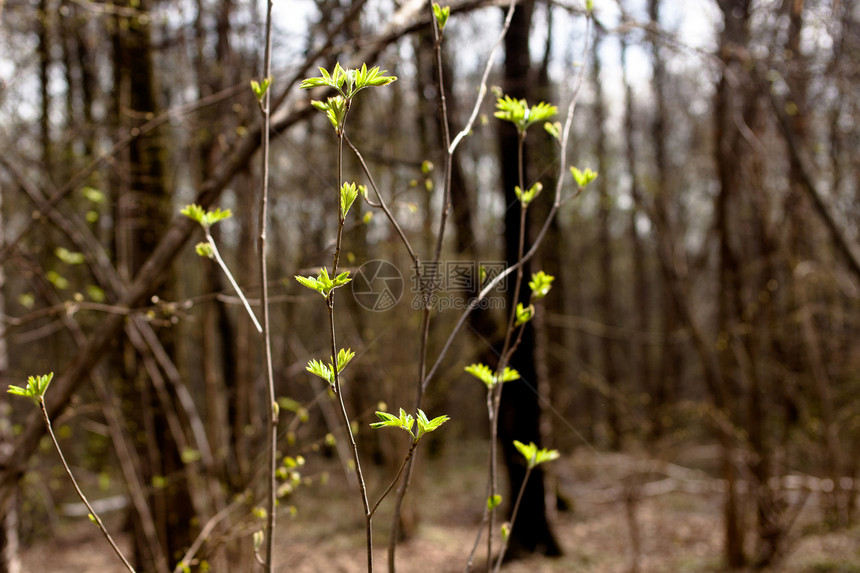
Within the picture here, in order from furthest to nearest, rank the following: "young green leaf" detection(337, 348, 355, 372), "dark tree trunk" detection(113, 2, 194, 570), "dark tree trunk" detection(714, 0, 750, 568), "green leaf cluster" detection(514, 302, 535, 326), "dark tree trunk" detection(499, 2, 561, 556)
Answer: "dark tree trunk" detection(499, 2, 561, 556)
"dark tree trunk" detection(714, 0, 750, 568)
"dark tree trunk" detection(113, 2, 194, 570)
"green leaf cluster" detection(514, 302, 535, 326)
"young green leaf" detection(337, 348, 355, 372)

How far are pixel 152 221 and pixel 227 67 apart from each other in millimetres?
1278

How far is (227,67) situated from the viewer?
414cm

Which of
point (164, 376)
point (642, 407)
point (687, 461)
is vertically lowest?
point (687, 461)

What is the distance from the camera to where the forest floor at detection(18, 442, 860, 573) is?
518cm

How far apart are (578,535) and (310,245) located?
450cm

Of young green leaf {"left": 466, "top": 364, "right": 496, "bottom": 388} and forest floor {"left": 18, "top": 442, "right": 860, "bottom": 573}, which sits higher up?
young green leaf {"left": 466, "top": 364, "right": 496, "bottom": 388}

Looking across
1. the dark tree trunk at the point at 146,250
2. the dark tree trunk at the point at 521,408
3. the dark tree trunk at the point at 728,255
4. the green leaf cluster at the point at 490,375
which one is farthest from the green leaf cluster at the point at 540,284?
the dark tree trunk at the point at 728,255

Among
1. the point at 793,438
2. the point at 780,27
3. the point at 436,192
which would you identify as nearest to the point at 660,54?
the point at 780,27

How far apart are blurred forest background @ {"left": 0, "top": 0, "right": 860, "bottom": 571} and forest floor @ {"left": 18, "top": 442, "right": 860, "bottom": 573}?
0.85 feet

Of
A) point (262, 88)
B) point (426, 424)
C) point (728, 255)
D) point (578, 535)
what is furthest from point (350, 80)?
point (578, 535)

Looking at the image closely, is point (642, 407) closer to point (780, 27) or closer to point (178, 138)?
point (780, 27)

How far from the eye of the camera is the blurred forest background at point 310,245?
2.38m

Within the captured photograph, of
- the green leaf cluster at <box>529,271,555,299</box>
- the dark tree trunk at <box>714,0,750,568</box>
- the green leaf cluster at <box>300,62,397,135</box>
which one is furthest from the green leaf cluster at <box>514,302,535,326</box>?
the dark tree trunk at <box>714,0,750,568</box>

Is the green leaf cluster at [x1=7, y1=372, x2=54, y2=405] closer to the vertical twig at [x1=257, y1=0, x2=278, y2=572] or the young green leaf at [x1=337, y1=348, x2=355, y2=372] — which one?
the vertical twig at [x1=257, y1=0, x2=278, y2=572]
